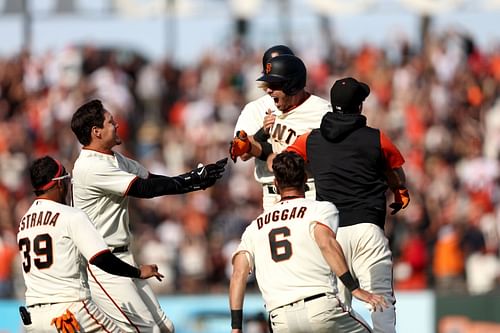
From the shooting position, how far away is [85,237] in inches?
409

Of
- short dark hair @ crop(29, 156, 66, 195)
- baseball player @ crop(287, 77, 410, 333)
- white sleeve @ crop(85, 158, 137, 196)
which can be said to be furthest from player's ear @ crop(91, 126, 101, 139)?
baseball player @ crop(287, 77, 410, 333)

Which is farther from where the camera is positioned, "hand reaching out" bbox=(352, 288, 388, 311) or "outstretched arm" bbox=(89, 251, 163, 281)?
"outstretched arm" bbox=(89, 251, 163, 281)

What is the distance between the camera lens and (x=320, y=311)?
9953mm

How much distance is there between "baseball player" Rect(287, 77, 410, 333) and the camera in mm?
10758

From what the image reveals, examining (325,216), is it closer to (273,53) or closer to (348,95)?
(348,95)

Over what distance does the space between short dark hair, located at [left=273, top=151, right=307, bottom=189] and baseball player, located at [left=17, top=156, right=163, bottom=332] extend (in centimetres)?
153

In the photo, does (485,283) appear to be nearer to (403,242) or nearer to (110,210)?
(403,242)

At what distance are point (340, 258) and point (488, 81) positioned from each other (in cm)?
1283

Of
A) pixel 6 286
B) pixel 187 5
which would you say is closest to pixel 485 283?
pixel 6 286

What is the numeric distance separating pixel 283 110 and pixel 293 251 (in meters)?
2.05

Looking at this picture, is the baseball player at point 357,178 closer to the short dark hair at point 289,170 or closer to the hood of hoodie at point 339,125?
the hood of hoodie at point 339,125

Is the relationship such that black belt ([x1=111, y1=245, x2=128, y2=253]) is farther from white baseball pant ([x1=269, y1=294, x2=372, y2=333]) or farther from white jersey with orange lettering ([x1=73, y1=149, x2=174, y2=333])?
Answer: white baseball pant ([x1=269, y1=294, x2=372, y2=333])

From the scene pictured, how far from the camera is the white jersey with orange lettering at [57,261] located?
1042cm

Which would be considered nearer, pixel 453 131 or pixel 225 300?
pixel 225 300
